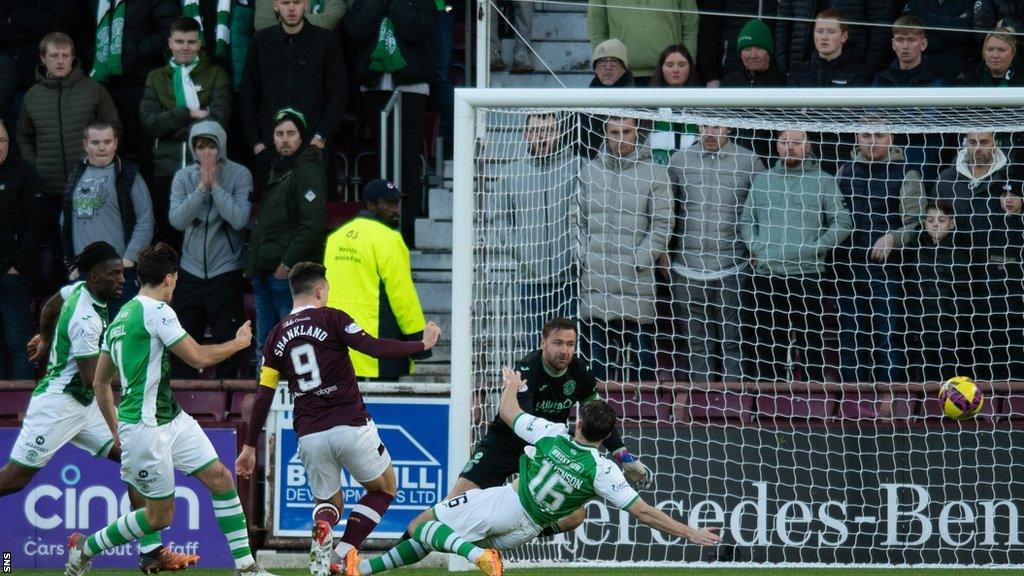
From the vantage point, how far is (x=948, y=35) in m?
11.4

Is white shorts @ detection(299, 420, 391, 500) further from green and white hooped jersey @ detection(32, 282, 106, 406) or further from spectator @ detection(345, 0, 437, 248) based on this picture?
spectator @ detection(345, 0, 437, 248)

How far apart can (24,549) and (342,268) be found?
2714 mm

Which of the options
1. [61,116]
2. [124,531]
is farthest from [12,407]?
[61,116]

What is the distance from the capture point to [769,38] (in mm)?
11266

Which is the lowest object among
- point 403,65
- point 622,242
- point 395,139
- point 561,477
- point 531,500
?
point 531,500

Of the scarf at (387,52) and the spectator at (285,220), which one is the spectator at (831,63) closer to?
the scarf at (387,52)

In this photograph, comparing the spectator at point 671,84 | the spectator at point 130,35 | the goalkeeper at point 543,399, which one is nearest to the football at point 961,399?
the goalkeeper at point 543,399

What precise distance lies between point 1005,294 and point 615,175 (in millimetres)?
Result: 2735

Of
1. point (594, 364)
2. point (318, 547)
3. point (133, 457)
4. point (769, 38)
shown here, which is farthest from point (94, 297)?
point (769, 38)

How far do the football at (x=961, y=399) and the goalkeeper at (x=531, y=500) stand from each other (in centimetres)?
231

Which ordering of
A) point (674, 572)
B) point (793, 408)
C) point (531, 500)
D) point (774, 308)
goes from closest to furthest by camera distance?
1. point (531, 500)
2. point (674, 572)
3. point (793, 408)
4. point (774, 308)

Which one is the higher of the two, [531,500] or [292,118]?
[292,118]

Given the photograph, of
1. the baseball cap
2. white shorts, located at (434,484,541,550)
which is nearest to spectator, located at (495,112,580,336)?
the baseball cap

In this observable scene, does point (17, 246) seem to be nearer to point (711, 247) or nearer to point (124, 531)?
point (124, 531)
